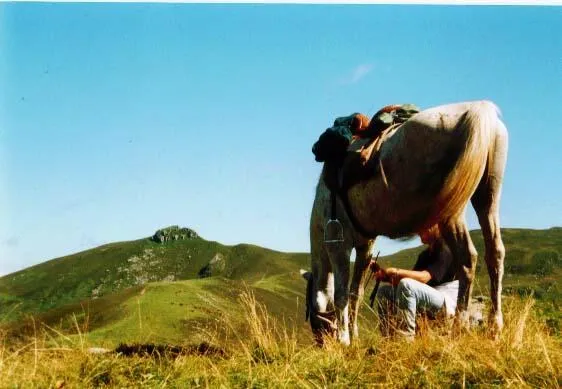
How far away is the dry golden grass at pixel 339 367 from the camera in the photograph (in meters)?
3.73

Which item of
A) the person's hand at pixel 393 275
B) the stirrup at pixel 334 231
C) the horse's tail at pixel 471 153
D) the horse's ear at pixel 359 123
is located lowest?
the person's hand at pixel 393 275

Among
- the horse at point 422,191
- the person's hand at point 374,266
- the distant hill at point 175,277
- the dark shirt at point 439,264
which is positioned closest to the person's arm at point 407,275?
the dark shirt at point 439,264

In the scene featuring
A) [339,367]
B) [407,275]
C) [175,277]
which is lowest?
[175,277]

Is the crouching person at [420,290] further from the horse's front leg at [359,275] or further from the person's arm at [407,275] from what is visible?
the horse's front leg at [359,275]

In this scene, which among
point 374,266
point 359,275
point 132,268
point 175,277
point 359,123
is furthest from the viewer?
point 175,277

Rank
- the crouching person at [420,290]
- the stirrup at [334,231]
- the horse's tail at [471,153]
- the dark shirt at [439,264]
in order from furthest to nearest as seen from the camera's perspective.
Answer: the dark shirt at [439,264] < the stirrup at [334,231] < the crouching person at [420,290] < the horse's tail at [471,153]

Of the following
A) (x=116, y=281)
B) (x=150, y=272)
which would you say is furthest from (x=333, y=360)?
(x=150, y=272)

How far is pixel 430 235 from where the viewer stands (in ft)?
21.2

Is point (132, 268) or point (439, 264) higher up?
point (439, 264)

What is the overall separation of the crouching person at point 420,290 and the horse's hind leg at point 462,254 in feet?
1.00

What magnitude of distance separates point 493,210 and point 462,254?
20.8 inches

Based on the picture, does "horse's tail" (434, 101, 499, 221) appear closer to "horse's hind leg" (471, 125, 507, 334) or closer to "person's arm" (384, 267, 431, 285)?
"horse's hind leg" (471, 125, 507, 334)

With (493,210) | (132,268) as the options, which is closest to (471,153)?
(493,210)

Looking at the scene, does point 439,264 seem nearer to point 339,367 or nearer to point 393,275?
point 393,275
